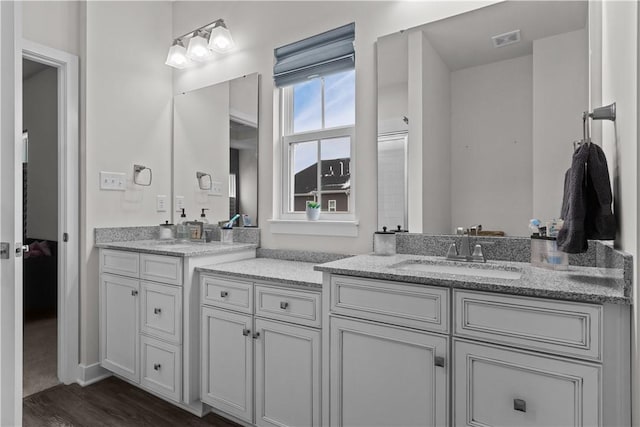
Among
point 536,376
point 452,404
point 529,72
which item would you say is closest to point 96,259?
point 452,404

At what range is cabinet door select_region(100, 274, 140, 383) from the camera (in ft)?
7.65

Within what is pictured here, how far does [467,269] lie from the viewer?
1.64 m

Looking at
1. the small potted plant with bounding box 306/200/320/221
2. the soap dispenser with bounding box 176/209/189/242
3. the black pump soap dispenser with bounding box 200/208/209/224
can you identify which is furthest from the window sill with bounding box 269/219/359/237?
the soap dispenser with bounding box 176/209/189/242

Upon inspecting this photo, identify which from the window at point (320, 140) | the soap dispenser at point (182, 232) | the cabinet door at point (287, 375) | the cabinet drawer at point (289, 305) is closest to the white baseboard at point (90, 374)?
the soap dispenser at point (182, 232)

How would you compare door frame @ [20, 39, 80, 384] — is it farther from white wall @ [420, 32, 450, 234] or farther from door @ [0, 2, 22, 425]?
white wall @ [420, 32, 450, 234]

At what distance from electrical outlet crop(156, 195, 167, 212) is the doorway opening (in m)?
1.61

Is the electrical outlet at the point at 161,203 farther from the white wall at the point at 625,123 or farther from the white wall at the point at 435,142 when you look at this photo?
the white wall at the point at 625,123

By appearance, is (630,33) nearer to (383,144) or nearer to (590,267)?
(590,267)

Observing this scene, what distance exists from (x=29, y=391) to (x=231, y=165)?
76.3 inches

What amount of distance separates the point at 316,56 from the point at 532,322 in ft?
6.13

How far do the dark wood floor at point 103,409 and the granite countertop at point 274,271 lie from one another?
827 millimetres

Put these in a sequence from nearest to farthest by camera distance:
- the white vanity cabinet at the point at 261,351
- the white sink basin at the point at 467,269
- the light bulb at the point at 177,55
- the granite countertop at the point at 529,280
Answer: the granite countertop at the point at 529,280, the white sink basin at the point at 467,269, the white vanity cabinet at the point at 261,351, the light bulb at the point at 177,55

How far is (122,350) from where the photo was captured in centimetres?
240

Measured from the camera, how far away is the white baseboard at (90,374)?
96.9 inches
